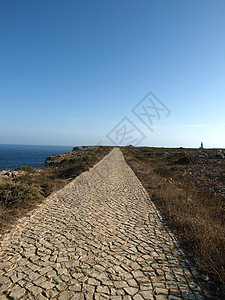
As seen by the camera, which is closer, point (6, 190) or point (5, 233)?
point (5, 233)

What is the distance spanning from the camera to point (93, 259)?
3520mm

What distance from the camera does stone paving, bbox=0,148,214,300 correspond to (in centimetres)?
276

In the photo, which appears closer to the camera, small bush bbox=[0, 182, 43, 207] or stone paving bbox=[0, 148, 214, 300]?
stone paving bbox=[0, 148, 214, 300]

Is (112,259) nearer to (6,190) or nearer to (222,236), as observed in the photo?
(222,236)

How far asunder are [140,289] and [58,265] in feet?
5.12

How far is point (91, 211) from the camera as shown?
20.5 feet

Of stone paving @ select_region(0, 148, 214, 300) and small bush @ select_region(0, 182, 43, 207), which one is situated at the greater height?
small bush @ select_region(0, 182, 43, 207)

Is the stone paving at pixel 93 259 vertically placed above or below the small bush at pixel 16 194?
below

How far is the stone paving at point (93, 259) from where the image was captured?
2760mm

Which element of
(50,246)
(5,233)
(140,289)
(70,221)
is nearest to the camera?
(140,289)

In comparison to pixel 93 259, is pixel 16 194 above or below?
above

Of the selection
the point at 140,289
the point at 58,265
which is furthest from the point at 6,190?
the point at 140,289

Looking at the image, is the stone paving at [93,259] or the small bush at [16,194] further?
the small bush at [16,194]

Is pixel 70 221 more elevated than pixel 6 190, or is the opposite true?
pixel 6 190
